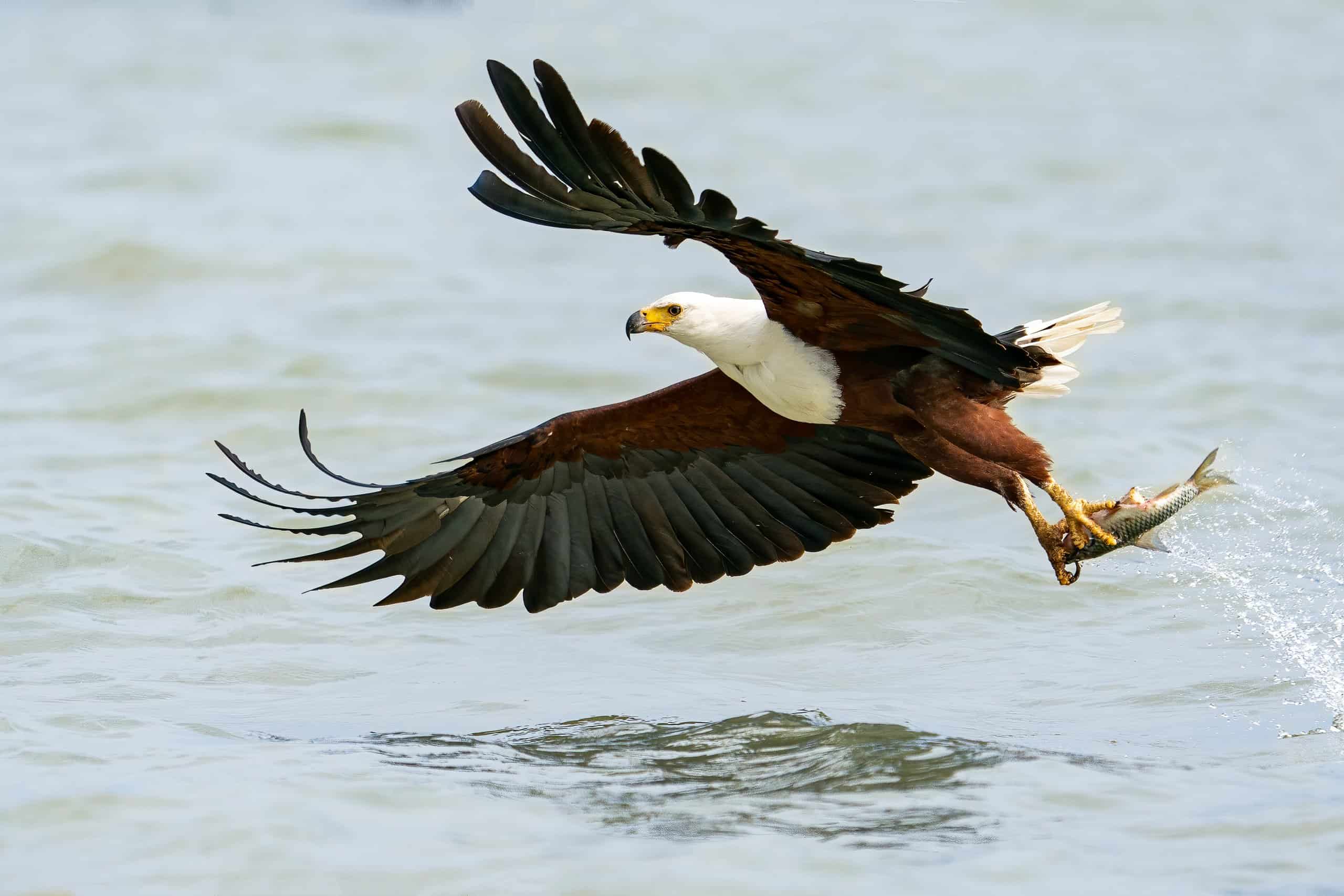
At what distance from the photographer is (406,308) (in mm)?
11836

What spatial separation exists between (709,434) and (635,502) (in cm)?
39

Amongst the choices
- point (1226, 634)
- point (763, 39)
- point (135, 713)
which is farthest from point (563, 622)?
point (763, 39)

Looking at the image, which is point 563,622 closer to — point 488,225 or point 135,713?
point 135,713

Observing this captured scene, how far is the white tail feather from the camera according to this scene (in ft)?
18.9

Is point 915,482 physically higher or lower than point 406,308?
lower

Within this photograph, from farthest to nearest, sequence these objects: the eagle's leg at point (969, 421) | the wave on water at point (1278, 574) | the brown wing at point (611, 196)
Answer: the wave on water at point (1278, 574) < the eagle's leg at point (969, 421) < the brown wing at point (611, 196)

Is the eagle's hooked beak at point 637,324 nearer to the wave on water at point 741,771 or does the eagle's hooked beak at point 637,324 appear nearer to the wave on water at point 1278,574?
the wave on water at point 741,771

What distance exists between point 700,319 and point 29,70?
12783 mm

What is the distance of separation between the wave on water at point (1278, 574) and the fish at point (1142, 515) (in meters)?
0.81

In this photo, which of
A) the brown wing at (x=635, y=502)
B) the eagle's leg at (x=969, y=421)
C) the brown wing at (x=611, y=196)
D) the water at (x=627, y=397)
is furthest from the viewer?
the brown wing at (x=635, y=502)

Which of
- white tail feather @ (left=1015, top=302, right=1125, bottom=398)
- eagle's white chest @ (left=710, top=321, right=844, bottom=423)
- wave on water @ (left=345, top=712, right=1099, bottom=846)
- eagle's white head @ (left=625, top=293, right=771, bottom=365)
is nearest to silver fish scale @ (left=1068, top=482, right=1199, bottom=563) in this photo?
white tail feather @ (left=1015, top=302, right=1125, bottom=398)

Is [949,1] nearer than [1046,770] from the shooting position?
No

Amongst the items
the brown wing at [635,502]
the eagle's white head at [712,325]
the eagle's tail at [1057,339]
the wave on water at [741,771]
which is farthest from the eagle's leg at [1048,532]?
the eagle's white head at [712,325]

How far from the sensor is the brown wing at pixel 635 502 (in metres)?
6.27
